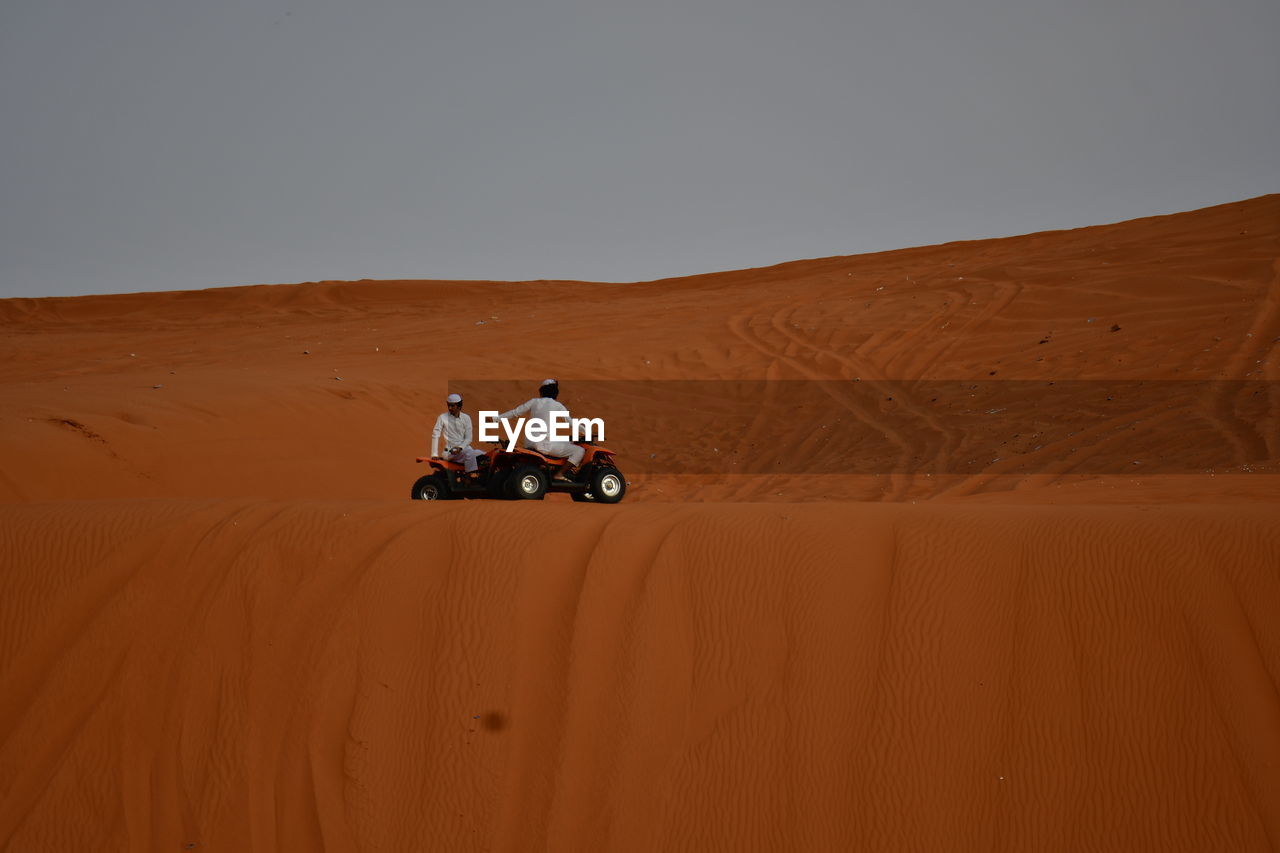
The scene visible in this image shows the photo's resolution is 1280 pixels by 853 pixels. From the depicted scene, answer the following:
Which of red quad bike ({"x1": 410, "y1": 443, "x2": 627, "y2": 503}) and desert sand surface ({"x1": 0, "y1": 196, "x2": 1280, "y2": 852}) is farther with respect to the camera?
red quad bike ({"x1": 410, "y1": 443, "x2": 627, "y2": 503})

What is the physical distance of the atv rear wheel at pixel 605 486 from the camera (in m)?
9.72

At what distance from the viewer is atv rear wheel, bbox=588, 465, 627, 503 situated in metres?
9.72

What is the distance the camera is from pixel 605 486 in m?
9.74

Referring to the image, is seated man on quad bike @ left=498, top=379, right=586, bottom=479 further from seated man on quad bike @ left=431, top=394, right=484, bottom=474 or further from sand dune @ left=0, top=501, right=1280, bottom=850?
sand dune @ left=0, top=501, right=1280, bottom=850

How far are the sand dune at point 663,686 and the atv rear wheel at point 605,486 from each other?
13.0 ft

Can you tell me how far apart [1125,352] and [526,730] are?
14262 mm

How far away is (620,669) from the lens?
505 centimetres

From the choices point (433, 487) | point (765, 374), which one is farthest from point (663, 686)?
point (765, 374)

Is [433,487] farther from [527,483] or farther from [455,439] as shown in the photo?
[527,483]

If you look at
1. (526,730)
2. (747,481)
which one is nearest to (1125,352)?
(747,481)

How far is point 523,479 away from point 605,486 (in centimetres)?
81

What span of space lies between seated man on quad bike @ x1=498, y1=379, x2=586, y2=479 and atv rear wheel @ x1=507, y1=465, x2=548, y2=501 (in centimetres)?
20

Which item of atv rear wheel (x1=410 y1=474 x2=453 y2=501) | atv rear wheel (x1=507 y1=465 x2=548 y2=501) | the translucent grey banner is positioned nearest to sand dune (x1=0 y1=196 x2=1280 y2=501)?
the translucent grey banner

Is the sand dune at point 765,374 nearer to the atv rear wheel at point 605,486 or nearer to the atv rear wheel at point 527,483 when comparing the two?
the atv rear wheel at point 605,486
